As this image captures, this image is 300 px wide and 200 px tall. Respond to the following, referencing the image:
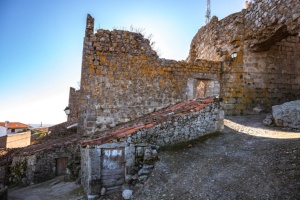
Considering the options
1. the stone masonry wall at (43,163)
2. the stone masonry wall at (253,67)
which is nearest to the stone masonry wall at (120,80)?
the stone masonry wall at (253,67)

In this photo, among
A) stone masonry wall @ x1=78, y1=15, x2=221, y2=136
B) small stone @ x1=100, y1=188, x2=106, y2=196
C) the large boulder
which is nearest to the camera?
small stone @ x1=100, y1=188, x2=106, y2=196

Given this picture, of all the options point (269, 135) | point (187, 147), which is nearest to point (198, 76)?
point (269, 135)

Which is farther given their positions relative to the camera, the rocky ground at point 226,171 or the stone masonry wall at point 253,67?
the stone masonry wall at point 253,67

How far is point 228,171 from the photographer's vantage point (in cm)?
391

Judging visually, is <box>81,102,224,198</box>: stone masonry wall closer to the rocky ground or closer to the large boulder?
the rocky ground

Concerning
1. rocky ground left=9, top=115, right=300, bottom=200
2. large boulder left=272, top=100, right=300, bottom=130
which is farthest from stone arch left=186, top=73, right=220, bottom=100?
rocky ground left=9, top=115, right=300, bottom=200

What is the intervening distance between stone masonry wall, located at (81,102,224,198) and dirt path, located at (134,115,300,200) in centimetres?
25

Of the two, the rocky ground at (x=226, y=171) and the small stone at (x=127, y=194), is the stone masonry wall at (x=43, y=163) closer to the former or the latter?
the rocky ground at (x=226, y=171)

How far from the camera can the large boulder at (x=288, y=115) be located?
654 cm

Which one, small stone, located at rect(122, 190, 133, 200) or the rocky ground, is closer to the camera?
the rocky ground

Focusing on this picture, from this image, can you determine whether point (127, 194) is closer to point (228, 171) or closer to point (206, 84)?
point (228, 171)

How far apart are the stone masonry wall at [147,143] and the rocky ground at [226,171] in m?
0.23

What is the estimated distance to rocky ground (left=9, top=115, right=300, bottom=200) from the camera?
→ 126 inches

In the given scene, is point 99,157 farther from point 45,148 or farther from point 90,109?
point 45,148
